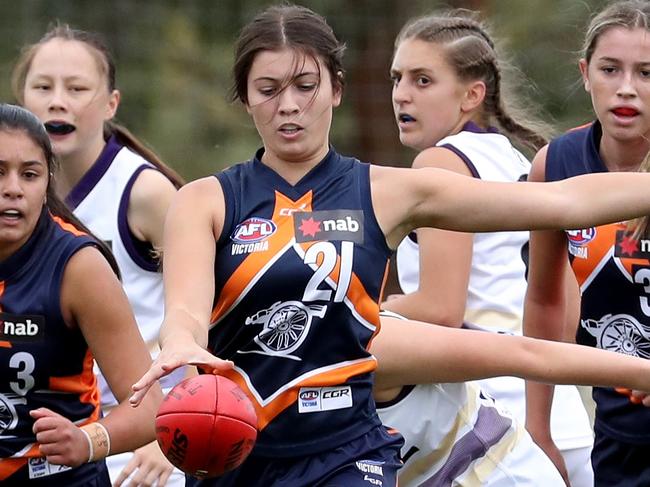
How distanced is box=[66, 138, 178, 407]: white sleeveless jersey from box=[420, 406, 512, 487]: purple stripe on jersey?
1.52m

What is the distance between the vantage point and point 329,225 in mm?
3760

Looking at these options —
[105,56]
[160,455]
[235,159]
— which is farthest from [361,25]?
[160,455]

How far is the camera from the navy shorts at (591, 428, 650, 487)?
14.9 ft

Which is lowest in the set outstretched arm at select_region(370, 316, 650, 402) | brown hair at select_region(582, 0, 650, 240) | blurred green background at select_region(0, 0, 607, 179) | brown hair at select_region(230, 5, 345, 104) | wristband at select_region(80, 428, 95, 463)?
wristband at select_region(80, 428, 95, 463)

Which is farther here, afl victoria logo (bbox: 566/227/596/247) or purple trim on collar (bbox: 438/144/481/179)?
purple trim on collar (bbox: 438/144/481/179)

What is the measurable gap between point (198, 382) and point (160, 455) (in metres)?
1.46

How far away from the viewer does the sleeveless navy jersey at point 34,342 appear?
13.0ft

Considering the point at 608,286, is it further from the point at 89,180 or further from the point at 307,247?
the point at 89,180

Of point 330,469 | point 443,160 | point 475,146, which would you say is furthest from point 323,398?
point 475,146

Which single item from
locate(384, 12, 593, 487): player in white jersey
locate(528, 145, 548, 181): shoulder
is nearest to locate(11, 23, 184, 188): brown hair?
locate(384, 12, 593, 487): player in white jersey

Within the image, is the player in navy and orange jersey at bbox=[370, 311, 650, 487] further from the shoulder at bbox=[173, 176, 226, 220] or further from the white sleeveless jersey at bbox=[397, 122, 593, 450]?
the white sleeveless jersey at bbox=[397, 122, 593, 450]

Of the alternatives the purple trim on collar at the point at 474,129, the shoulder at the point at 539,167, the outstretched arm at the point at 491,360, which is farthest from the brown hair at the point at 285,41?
the purple trim on collar at the point at 474,129

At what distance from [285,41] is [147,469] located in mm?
1585

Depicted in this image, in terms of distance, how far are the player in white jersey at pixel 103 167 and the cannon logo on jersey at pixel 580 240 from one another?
5.09 ft
